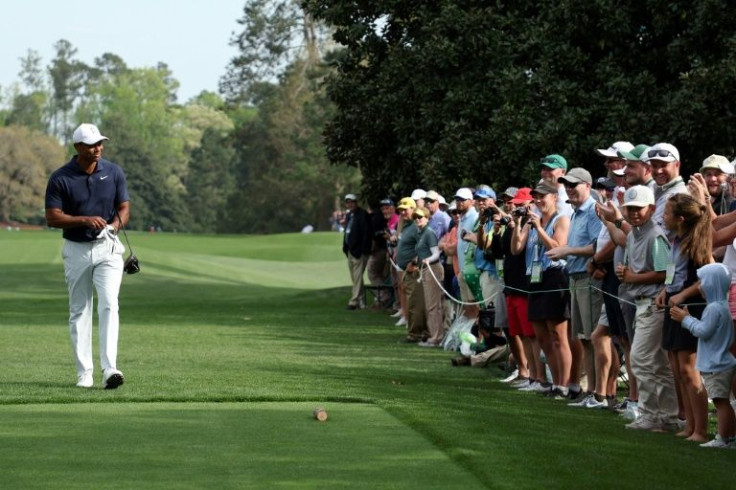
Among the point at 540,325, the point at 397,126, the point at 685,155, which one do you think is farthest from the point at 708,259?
the point at 397,126

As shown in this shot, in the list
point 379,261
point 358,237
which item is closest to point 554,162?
point 358,237

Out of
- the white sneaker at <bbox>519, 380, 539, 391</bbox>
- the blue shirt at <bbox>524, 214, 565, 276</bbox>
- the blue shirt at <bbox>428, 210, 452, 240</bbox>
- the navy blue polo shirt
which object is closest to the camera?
the navy blue polo shirt

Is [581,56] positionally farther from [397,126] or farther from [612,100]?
[397,126]

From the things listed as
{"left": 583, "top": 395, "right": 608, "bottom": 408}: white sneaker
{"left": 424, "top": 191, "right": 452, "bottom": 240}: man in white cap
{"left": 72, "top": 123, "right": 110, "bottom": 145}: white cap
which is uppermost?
{"left": 72, "top": 123, "right": 110, "bottom": 145}: white cap

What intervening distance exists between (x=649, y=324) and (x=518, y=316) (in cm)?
381

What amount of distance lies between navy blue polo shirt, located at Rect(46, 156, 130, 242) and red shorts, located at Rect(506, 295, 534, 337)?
4118mm

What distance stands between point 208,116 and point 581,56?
167 m

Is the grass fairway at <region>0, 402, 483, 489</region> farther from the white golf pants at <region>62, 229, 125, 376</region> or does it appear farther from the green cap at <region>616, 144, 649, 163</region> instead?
the green cap at <region>616, 144, 649, 163</region>

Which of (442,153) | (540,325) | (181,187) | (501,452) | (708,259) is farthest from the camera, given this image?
(181,187)

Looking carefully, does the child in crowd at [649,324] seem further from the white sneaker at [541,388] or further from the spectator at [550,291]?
the white sneaker at [541,388]

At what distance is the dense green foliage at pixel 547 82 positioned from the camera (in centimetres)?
2361

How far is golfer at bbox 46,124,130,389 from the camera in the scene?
1420 cm

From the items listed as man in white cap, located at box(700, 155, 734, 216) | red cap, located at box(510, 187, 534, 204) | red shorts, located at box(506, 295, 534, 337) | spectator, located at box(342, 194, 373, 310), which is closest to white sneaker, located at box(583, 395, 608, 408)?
red shorts, located at box(506, 295, 534, 337)

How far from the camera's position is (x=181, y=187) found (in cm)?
15600
